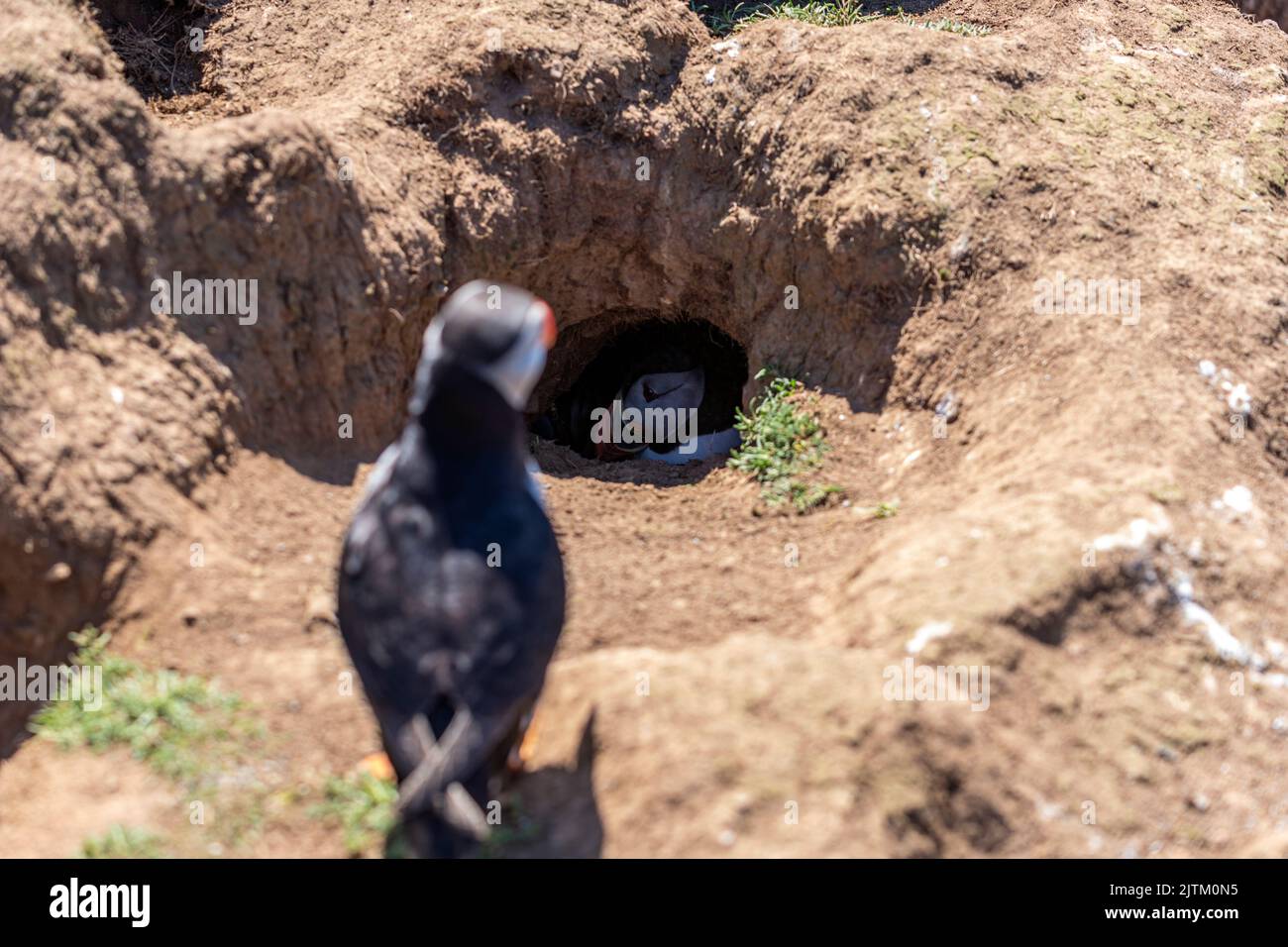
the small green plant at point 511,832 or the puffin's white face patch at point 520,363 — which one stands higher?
the puffin's white face patch at point 520,363

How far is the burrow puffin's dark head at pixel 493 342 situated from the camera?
3332 millimetres

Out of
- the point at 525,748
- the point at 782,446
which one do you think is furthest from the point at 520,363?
the point at 782,446

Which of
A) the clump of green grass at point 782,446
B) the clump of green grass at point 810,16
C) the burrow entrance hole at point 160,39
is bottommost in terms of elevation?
the clump of green grass at point 782,446

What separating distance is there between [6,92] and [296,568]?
2164 millimetres

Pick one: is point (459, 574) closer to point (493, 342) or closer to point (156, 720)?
point (493, 342)

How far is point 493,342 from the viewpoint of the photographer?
3.32 metres

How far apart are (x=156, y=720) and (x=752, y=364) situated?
3.64m

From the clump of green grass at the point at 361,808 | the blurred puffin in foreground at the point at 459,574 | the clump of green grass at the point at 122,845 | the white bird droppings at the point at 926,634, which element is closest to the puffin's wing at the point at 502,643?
the blurred puffin in foreground at the point at 459,574

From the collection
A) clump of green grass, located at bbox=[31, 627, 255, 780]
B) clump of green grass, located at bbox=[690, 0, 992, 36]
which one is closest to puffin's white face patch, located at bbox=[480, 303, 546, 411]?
clump of green grass, located at bbox=[31, 627, 255, 780]

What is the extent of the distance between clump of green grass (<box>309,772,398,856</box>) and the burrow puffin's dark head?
1153 millimetres

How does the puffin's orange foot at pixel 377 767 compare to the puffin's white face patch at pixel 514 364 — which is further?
the puffin's orange foot at pixel 377 767

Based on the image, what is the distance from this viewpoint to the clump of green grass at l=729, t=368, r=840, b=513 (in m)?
5.54

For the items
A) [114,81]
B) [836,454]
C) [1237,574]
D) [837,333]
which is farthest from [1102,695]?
[114,81]

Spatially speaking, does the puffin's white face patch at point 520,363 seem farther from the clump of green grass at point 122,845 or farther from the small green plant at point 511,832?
the clump of green grass at point 122,845
